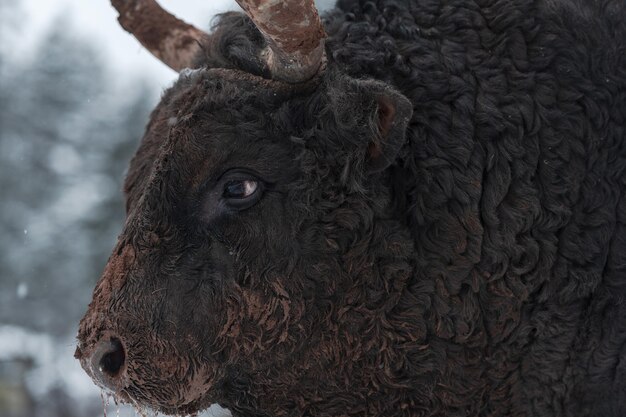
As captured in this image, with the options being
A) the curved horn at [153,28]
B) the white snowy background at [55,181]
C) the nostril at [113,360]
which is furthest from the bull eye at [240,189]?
the white snowy background at [55,181]

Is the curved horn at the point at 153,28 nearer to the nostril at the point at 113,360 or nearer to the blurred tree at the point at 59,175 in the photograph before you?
the nostril at the point at 113,360

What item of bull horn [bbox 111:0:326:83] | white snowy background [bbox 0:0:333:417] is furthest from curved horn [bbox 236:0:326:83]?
white snowy background [bbox 0:0:333:417]

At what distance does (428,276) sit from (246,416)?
3.23 feet

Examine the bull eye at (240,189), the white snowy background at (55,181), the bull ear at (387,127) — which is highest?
the bull ear at (387,127)

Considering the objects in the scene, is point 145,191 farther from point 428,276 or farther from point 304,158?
point 428,276

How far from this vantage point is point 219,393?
392 centimetres

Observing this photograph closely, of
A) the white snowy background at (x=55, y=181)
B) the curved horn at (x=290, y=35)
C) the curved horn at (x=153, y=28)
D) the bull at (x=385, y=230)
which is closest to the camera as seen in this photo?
the curved horn at (x=290, y=35)

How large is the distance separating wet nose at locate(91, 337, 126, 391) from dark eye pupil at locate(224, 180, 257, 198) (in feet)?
2.37

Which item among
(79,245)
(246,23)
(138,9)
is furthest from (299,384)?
(79,245)

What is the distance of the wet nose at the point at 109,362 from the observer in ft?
11.8

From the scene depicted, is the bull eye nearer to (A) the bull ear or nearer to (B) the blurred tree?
(A) the bull ear

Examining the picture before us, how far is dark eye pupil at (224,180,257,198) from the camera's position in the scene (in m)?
3.76

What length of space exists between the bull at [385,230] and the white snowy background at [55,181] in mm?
13228

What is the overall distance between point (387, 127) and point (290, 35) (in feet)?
1.74
